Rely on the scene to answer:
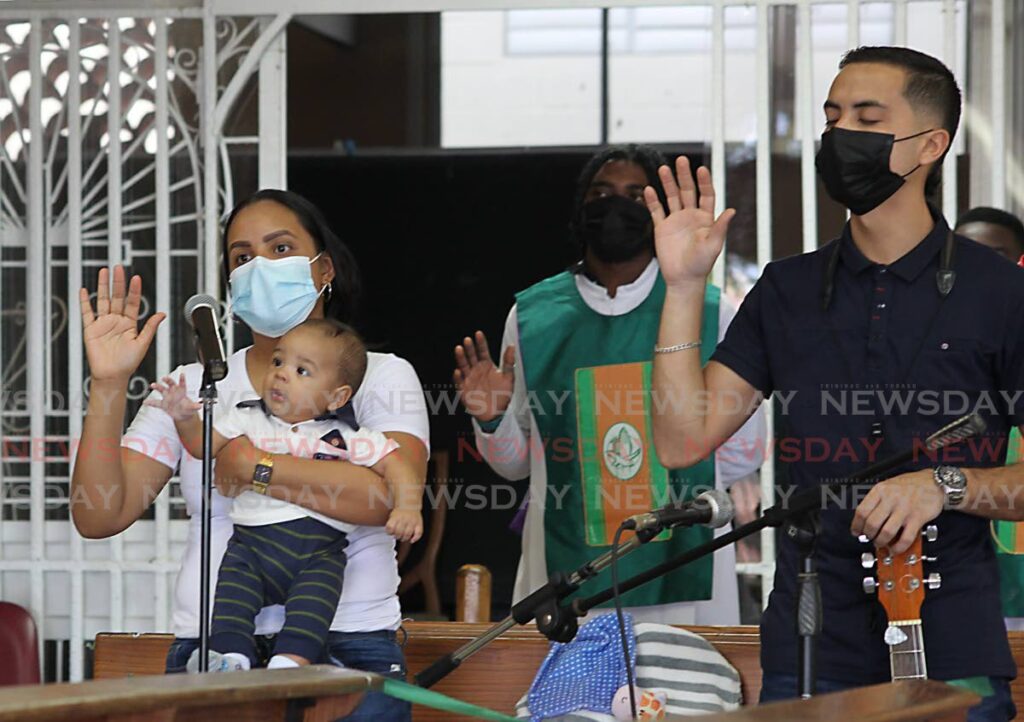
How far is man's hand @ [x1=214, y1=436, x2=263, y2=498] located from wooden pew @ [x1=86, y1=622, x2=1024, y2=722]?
0.65 metres

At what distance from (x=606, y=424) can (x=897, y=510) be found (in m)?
1.52

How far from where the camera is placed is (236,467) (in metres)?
2.79

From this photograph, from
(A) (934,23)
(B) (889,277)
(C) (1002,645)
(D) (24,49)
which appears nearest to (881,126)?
(B) (889,277)

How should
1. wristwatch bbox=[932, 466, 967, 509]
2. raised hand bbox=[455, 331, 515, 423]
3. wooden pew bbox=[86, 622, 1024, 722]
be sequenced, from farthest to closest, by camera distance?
raised hand bbox=[455, 331, 515, 423] < wooden pew bbox=[86, 622, 1024, 722] < wristwatch bbox=[932, 466, 967, 509]

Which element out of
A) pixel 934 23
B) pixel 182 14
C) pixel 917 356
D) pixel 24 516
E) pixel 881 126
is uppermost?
pixel 934 23

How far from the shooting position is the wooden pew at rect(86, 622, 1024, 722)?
3307mm

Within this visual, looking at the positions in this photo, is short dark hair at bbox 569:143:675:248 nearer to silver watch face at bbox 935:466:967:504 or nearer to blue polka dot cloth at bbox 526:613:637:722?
blue polka dot cloth at bbox 526:613:637:722

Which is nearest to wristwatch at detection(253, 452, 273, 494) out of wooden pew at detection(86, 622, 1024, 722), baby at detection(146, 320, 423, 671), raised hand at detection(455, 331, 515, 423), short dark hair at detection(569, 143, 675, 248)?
baby at detection(146, 320, 423, 671)

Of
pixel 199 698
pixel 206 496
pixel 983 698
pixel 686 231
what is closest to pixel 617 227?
pixel 686 231

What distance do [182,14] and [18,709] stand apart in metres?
3.54

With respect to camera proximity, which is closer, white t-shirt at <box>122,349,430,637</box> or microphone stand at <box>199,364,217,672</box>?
microphone stand at <box>199,364,217,672</box>

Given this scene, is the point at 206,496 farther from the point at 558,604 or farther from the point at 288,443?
the point at 558,604

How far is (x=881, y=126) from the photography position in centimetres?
259

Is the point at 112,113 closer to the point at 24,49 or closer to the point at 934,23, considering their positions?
the point at 24,49
